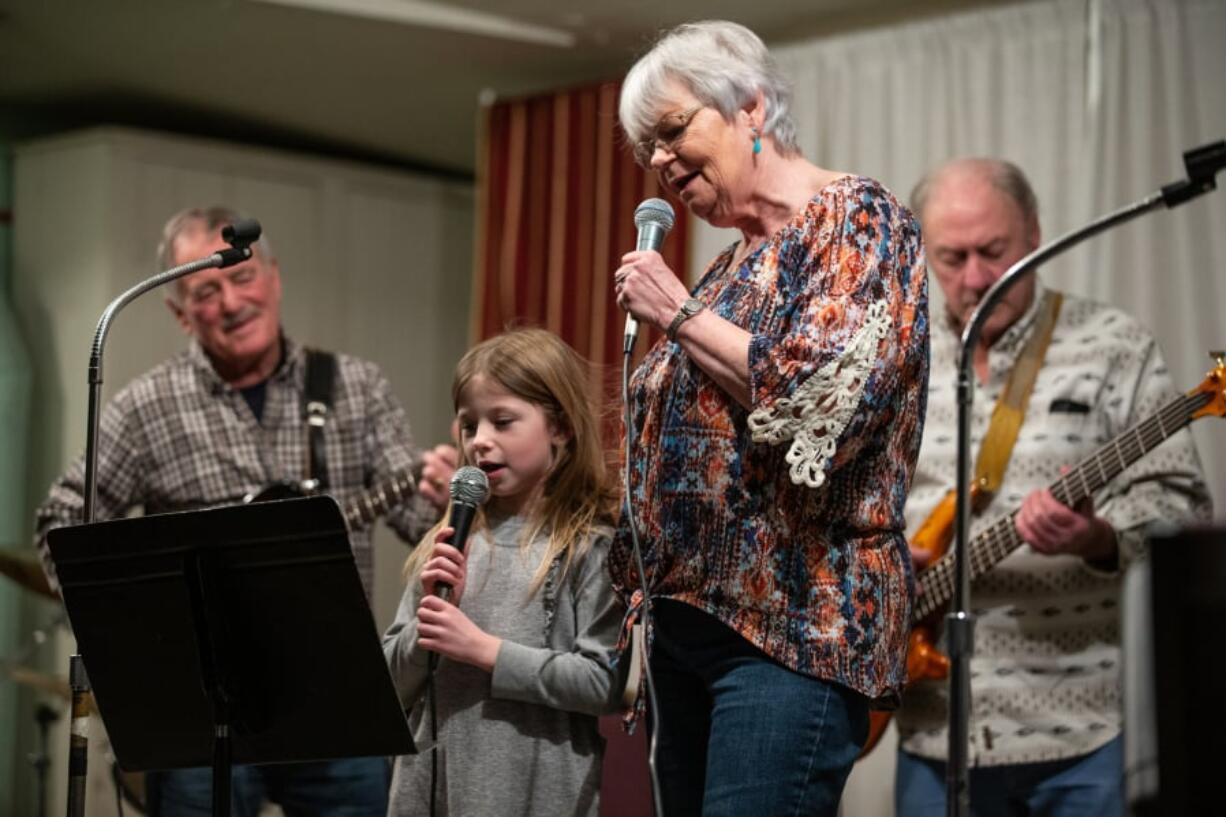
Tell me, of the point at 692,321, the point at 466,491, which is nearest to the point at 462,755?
the point at 466,491

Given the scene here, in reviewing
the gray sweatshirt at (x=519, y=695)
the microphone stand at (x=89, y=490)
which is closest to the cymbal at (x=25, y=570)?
the microphone stand at (x=89, y=490)

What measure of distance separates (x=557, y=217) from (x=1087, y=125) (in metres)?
1.83

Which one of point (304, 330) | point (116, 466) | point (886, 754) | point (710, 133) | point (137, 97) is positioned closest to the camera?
point (710, 133)

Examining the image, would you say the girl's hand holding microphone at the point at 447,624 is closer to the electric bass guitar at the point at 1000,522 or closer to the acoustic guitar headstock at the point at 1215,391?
the electric bass guitar at the point at 1000,522

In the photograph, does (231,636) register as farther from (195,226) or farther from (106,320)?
(195,226)

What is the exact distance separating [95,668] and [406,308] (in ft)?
13.9

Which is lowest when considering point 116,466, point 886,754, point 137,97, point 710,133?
point 886,754

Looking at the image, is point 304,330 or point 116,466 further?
point 304,330

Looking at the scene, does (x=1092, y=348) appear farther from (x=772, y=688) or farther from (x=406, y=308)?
(x=406, y=308)

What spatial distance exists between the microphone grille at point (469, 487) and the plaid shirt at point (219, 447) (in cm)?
110

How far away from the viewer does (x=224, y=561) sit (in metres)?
2.09

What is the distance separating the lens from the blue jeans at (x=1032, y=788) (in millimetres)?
2801

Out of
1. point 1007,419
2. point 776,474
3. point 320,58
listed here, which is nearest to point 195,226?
point 320,58

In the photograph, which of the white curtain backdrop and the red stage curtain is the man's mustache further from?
the white curtain backdrop
